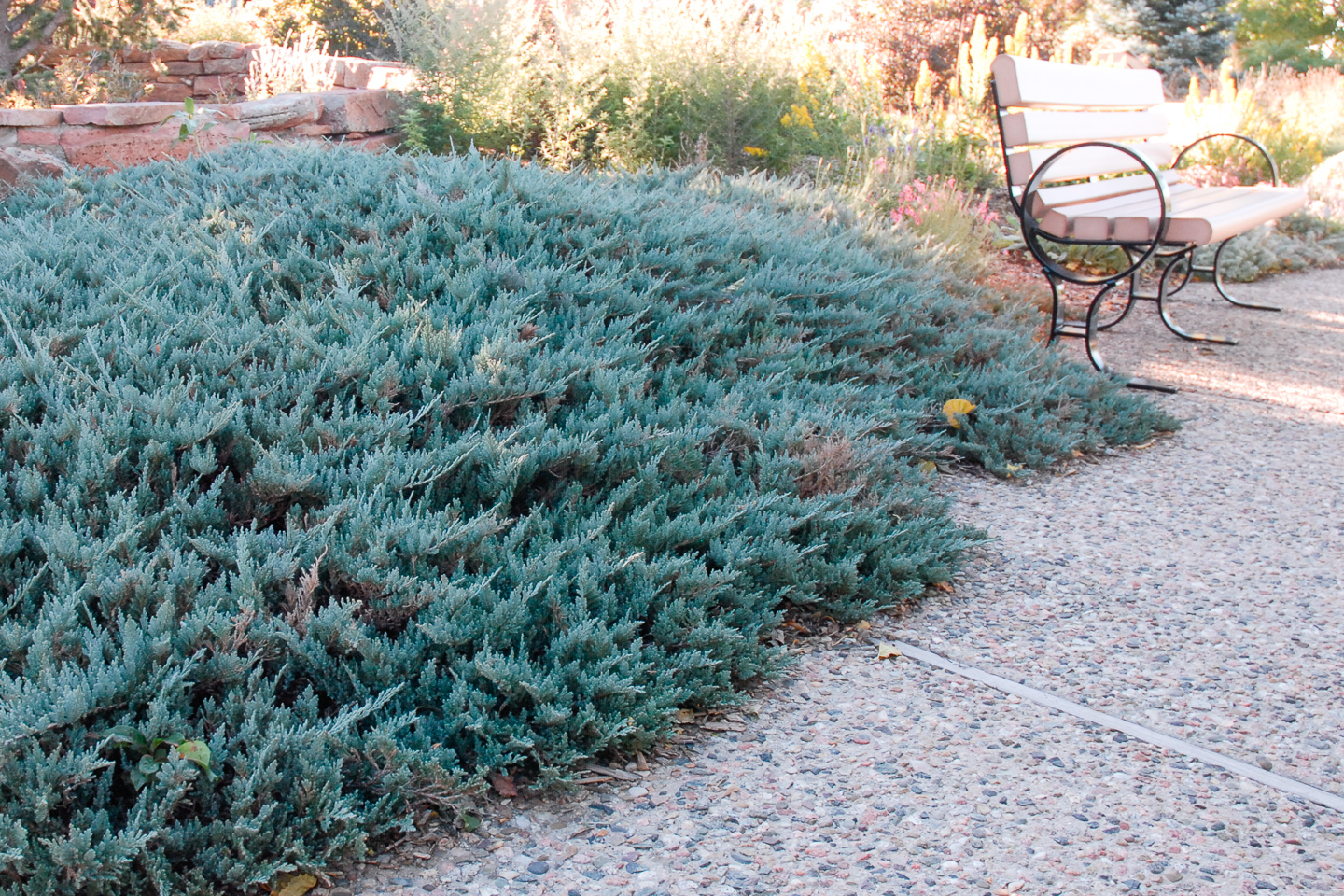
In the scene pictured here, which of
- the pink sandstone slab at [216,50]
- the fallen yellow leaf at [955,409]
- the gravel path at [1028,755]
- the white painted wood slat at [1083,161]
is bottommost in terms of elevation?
the gravel path at [1028,755]

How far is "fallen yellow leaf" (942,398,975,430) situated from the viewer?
4.14 metres

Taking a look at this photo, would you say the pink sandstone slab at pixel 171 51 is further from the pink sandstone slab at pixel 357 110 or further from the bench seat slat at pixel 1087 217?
the bench seat slat at pixel 1087 217

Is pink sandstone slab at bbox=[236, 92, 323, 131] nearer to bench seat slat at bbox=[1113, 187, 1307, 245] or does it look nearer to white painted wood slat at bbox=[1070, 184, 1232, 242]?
white painted wood slat at bbox=[1070, 184, 1232, 242]

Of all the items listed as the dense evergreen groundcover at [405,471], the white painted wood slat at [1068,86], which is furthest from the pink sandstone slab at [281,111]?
the white painted wood slat at [1068,86]

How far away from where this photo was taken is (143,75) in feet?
32.7

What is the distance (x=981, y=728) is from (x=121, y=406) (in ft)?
7.64

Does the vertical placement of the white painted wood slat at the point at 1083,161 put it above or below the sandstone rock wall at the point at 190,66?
below

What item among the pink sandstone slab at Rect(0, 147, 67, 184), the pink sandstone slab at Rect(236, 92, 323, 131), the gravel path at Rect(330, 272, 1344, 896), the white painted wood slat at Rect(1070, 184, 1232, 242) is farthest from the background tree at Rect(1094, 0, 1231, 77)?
the pink sandstone slab at Rect(0, 147, 67, 184)

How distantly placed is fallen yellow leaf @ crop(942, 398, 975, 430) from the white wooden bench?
1274mm

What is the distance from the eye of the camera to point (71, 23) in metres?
9.09

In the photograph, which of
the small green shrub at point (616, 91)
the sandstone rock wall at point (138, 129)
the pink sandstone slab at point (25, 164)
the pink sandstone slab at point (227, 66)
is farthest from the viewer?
the pink sandstone slab at point (227, 66)

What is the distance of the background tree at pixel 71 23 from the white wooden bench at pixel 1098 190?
25.6 ft

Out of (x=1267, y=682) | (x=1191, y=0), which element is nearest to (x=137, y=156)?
(x=1267, y=682)

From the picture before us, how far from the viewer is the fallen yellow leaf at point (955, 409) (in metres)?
4.14
